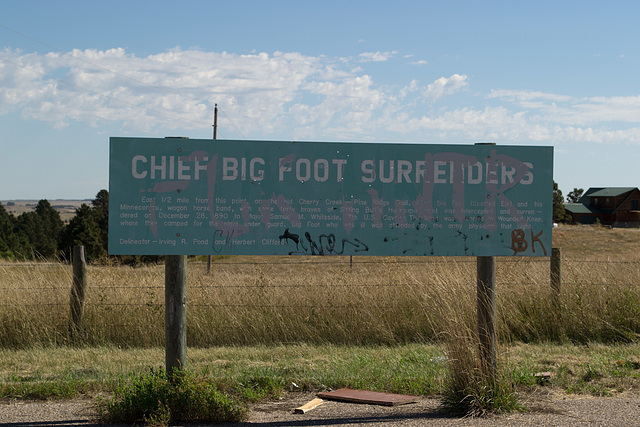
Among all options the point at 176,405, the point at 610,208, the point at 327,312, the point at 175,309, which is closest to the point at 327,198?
the point at 175,309

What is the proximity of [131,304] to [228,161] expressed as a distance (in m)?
4.21

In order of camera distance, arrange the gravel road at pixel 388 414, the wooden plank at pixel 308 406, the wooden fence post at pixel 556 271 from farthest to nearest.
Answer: the wooden fence post at pixel 556 271 → the wooden plank at pixel 308 406 → the gravel road at pixel 388 414

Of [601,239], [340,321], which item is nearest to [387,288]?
[340,321]

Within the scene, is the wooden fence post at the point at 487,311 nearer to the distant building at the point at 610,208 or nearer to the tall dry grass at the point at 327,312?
the tall dry grass at the point at 327,312

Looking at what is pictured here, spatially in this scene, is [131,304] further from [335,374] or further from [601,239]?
[601,239]

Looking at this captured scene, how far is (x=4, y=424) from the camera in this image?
16.1ft

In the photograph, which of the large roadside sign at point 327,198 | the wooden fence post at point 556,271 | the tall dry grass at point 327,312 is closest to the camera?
the large roadside sign at point 327,198

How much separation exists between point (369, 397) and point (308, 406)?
0.59 meters

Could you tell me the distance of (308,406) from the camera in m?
5.32

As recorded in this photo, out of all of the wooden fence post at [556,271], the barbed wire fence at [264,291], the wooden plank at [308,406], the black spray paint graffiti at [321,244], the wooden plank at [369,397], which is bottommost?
the wooden plank at [308,406]

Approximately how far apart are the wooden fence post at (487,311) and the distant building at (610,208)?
86.8 m

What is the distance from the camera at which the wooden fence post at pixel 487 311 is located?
17.4ft

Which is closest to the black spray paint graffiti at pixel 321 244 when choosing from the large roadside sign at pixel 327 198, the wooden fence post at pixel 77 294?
the large roadside sign at pixel 327 198

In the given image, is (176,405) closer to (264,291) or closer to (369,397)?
(369,397)
